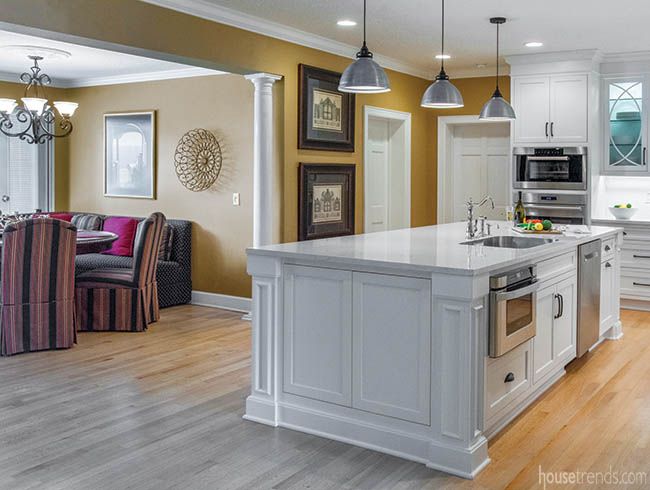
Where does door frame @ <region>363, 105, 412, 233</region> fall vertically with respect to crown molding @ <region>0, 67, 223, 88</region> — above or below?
below

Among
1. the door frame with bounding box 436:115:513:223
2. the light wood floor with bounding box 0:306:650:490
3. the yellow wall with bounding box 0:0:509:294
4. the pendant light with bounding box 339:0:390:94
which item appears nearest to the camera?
the light wood floor with bounding box 0:306:650:490

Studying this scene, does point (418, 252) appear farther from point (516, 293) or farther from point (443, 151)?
point (443, 151)

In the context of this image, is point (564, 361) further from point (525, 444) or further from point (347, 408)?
point (347, 408)

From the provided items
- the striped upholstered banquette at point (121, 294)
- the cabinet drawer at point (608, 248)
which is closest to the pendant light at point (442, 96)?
the cabinet drawer at point (608, 248)

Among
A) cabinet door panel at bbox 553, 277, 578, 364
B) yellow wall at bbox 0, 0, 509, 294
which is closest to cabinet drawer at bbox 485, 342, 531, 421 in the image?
cabinet door panel at bbox 553, 277, 578, 364

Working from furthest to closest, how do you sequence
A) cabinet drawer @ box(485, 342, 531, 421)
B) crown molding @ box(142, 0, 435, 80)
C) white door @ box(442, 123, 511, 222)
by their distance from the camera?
white door @ box(442, 123, 511, 222), crown molding @ box(142, 0, 435, 80), cabinet drawer @ box(485, 342, 531, 421)

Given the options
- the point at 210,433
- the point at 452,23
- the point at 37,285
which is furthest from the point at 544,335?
the point at 37,285

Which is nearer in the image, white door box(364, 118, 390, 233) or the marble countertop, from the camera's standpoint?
the marble countertop

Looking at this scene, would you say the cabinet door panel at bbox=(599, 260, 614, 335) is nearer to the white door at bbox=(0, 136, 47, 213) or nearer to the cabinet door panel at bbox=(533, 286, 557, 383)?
the cabinet door panel at bbox=(533, 286, 557, 383)

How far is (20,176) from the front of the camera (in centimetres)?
850

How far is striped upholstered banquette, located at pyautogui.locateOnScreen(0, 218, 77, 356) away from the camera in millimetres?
5090

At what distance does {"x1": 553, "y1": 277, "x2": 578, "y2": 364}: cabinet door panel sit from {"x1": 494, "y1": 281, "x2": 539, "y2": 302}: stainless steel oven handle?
0.65m

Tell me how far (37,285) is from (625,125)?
226 inches

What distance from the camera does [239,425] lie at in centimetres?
369
